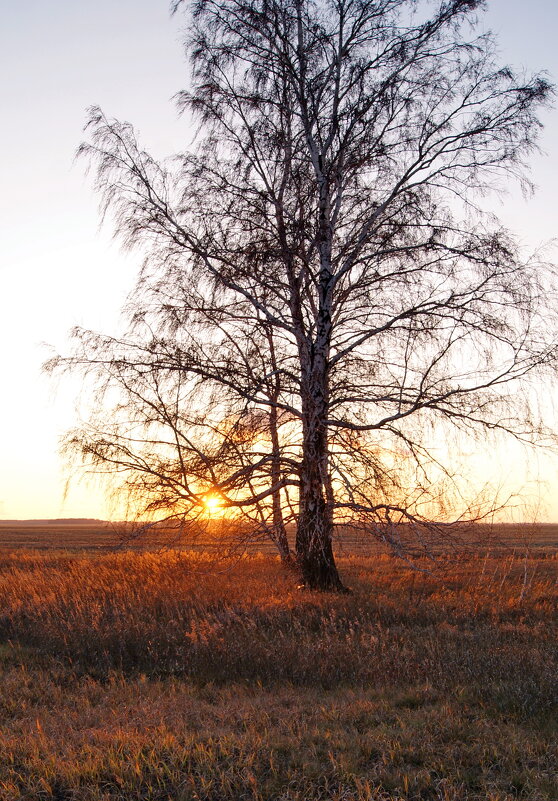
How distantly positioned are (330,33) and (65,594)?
434 inches

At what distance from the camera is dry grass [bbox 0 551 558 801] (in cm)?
516

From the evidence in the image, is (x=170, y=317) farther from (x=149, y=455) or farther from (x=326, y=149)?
(x=326, y=149)

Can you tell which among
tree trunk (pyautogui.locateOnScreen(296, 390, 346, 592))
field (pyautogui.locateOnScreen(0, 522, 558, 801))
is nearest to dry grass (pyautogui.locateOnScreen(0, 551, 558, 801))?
field (pyautogui.locateOnScreen(0, 522, 558, 801))

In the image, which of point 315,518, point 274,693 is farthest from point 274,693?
point 315,518

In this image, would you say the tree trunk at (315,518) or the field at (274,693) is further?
the tree trunk at (315,518)

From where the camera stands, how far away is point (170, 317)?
39.9 feet

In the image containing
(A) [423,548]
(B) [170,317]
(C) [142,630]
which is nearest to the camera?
(C) [142,630]

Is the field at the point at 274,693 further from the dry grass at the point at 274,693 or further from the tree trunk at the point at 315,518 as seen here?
the tree trunk at the point at 315,518

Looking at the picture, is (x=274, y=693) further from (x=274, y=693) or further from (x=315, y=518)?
(x=315, y=518)

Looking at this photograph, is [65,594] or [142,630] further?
[65,594]

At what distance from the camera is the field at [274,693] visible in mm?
5160

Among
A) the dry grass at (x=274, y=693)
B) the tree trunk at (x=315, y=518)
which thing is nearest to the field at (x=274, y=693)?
the dry grass at (x=274, y=693)

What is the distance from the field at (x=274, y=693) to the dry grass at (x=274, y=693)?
21 millimetres

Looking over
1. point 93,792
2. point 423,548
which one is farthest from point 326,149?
point 93,792
